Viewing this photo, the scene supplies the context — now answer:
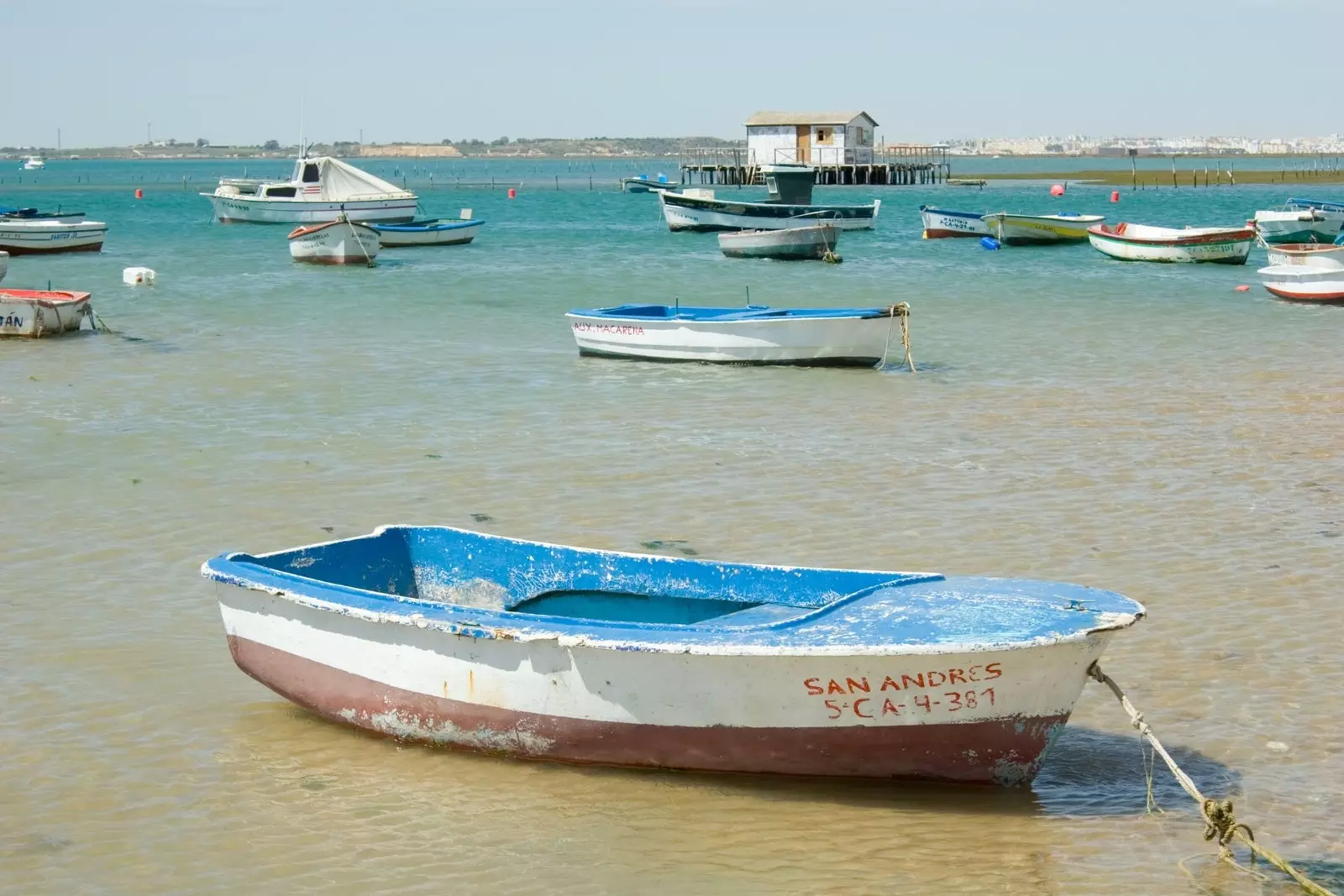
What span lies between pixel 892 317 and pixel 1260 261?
→ 80.2 ft

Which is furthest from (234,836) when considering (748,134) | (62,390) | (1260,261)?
(748,134)

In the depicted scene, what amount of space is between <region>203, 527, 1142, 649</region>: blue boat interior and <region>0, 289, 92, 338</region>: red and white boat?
707 inches

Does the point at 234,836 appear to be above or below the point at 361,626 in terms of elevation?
below

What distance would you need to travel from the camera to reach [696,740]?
279 inches

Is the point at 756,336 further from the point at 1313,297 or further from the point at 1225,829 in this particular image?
the point at 1225,829

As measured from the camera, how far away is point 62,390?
64.4ft

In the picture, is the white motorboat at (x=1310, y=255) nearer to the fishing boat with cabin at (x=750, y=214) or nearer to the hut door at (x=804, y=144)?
the fishing boat with cabin at (x=750, y=214)

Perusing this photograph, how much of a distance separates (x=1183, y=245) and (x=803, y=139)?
58.0 m

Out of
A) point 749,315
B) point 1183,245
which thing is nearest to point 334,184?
point 1183,245

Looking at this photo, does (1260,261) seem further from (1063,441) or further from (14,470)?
(14,470)

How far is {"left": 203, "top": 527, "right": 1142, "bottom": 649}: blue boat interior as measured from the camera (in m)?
6.71

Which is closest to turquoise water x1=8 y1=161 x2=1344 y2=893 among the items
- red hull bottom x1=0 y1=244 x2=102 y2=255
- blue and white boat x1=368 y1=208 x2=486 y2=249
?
red hull bottom x1=0 y1=244 x2=102 y2=255

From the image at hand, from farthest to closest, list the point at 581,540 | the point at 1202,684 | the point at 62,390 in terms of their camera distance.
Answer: the point at 62,390 < the point at 581,540 < the point at 1202,684

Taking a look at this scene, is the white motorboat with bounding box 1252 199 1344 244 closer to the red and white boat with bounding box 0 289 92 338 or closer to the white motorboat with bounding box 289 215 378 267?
the white motorboat with bounding box 289 215 378 267
